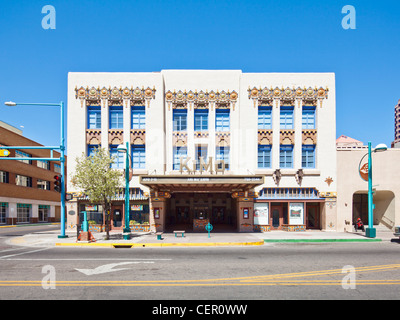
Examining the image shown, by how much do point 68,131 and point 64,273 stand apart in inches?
735

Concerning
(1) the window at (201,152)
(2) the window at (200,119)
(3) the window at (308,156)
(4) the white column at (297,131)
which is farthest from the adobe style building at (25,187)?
(3) the window at (308,156)

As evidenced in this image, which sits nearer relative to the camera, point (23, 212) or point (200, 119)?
point (200, 119)

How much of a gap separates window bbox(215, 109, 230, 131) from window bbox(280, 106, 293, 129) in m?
5.13

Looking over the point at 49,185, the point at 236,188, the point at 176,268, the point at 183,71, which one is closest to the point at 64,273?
the point at 176,268

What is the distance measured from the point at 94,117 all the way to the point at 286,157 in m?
18.5

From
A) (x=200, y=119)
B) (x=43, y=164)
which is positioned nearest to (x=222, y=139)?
(x=200, y=119)

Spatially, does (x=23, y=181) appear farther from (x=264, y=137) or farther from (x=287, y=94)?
(x=287, y=94)

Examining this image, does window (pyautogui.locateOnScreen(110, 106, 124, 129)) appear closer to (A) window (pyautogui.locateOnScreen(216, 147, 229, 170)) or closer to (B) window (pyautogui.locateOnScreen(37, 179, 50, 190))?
(A) window (pyautogui.locateOnScreen(216, 147, 229, 170))

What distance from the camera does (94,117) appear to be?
2638 centimetres

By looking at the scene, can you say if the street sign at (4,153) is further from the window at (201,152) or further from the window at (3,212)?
the window at (3,212)

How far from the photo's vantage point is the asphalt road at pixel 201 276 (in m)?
7.51

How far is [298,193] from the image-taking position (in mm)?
25688

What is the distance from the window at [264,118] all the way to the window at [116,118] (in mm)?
13049

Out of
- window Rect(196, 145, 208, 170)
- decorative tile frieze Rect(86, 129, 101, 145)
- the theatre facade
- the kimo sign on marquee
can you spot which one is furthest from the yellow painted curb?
decorative tile frieze Rect(86, 129, 101, 145)
